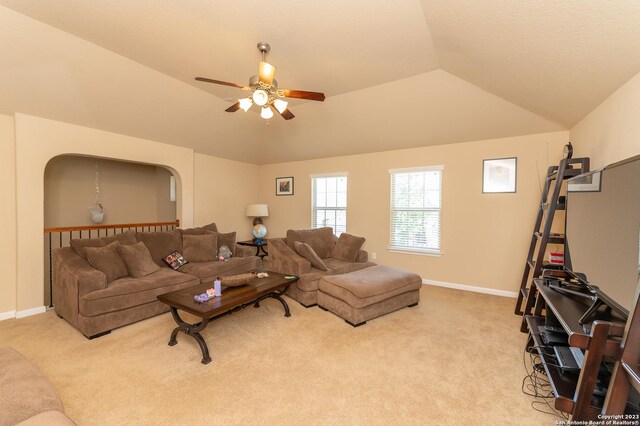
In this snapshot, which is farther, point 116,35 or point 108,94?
point 108,94

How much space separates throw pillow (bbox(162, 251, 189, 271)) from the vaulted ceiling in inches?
78.6

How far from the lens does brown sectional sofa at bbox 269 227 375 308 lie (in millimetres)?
3766

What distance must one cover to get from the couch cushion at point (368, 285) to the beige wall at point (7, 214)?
3.72 metres

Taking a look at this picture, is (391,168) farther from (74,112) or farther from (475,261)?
(74,112)

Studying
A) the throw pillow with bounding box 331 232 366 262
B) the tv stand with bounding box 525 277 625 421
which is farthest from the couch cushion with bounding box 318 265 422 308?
the tv stand with bounding box 525 277 625 421

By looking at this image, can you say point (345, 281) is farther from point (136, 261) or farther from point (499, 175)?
point (499, 175)

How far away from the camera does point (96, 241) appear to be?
3598mm

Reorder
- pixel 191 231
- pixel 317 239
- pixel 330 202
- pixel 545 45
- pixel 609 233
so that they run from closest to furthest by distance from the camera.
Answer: pixel 609 233, pixel 545 45, pixel 191 231, pixel 317 239, pixel 330 202

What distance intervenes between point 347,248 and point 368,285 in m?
1.52

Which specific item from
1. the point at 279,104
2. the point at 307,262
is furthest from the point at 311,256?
the point at 279,104

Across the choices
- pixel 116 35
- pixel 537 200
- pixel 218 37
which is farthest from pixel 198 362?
pixel 537 200

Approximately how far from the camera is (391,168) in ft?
17.0

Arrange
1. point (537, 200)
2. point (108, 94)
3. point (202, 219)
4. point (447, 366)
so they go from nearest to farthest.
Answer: point (447, 366) → point (108, 94) → point (537, 200) → point (202, 219)

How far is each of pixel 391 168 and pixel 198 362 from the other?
4179mm
